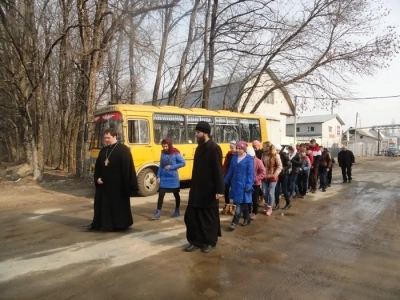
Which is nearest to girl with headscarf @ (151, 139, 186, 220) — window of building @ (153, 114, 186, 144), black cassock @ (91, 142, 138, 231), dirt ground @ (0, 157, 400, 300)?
dirt ground @ (0, 157, 400, 300)

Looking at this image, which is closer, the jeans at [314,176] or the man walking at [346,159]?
the jeans at [314,176]

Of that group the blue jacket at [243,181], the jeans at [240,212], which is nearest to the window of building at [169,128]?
the jeans at [240,212]

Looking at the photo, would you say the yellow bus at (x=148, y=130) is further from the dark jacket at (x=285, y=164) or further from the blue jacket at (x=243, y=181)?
the blue jacket at (x=243, y=181)

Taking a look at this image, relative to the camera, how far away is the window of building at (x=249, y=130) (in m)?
14.4

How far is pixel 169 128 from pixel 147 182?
217cm

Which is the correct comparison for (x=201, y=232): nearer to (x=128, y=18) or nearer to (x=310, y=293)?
(x=310, y=293)

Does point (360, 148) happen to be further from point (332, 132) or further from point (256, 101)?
point (256, 101)

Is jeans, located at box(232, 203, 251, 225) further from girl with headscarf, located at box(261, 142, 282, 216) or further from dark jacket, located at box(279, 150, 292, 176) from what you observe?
dark jacket, located at box(279, 150, 292, 176)

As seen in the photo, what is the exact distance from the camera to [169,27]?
60.5ft

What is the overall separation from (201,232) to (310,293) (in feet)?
5.97

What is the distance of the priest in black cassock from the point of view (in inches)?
231

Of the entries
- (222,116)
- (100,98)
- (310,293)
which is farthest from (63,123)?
(310,293)

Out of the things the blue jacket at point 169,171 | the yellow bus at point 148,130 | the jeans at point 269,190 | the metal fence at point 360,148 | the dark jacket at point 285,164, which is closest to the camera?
the blue jacket at point 169,171

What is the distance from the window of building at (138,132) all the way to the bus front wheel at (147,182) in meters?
0.98
